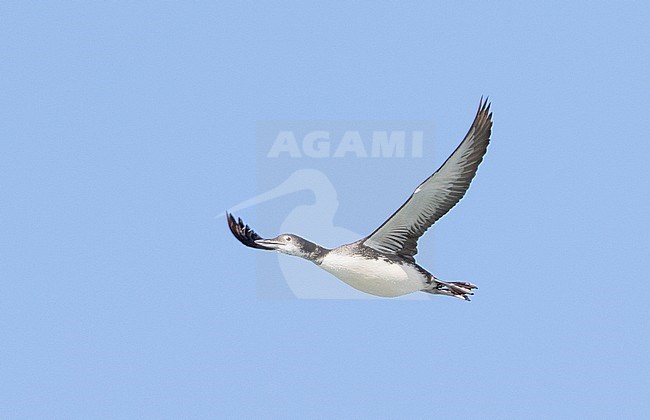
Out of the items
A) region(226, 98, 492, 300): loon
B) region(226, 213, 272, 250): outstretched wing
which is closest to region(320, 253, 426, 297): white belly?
region(226, 98, 492, 300): loon

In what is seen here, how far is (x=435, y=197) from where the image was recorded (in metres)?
26.3

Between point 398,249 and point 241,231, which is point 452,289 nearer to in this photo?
point 398,249

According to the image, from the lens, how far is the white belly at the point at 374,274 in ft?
87.2

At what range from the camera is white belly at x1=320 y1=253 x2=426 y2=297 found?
87.2 feet

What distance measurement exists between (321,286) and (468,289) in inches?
121

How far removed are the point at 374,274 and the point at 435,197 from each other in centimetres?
191

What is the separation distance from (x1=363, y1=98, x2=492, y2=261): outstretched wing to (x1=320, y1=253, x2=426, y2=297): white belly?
38cm

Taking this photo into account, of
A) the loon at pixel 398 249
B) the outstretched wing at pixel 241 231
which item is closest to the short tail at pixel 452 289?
the loon at pixel 398 249

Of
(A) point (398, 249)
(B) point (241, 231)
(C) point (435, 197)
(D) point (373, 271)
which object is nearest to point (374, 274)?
(D) point (373, 271)

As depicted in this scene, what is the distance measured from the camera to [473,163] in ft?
84.4

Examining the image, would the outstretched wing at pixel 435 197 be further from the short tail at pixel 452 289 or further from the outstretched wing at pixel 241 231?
the outstretched wing at pixel 241 231

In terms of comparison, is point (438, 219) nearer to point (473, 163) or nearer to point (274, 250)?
point (473, 163)

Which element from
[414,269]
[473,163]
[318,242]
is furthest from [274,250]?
[473,163]

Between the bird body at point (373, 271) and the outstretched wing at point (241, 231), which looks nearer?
the bird body at point (373, 271)
